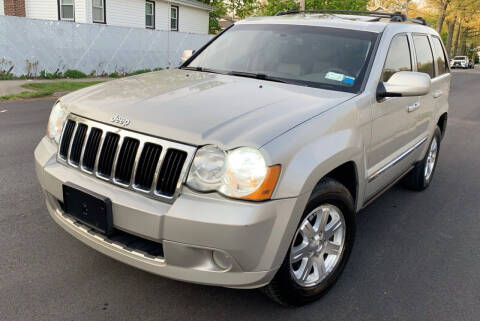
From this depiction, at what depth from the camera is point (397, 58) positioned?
3971mm

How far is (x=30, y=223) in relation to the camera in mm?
3852

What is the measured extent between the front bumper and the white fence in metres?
13.1

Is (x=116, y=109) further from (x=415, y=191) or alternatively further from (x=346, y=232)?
(x=415, y=191)

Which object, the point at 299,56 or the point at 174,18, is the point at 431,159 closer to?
the point at 299,56

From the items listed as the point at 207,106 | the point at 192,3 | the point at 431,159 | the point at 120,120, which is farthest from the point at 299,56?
the point at 192,3

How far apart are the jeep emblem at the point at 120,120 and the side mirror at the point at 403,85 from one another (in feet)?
6.02


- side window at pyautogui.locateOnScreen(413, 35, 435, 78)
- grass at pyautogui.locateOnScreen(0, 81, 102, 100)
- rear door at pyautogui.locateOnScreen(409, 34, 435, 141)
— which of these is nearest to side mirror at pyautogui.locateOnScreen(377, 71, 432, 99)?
rear door at pyautogui.locateOnScreen(409, 34, 435, 141)

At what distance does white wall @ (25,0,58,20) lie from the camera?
18.2 metres

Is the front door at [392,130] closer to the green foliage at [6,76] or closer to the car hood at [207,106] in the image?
the car hood at [207,106]

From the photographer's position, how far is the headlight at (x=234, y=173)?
7.85 feet

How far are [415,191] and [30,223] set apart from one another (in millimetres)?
4078

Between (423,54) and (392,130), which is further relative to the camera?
(423,54)

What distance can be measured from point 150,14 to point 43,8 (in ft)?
17.3

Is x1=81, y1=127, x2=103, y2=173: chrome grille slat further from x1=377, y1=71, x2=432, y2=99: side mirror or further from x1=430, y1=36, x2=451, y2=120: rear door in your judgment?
x1=430, y1=36, x2=451, y2=120: rear door
